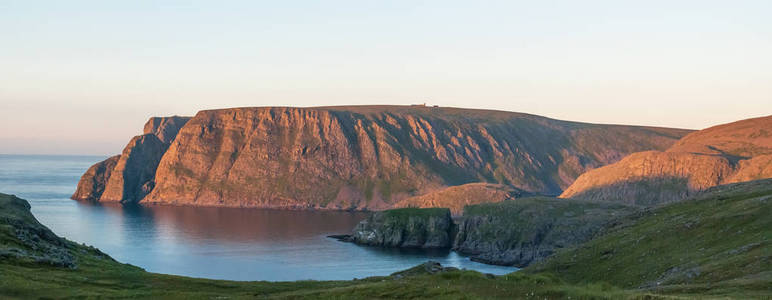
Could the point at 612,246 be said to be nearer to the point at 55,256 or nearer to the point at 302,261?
the point at 55,256

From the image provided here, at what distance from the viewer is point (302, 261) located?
7106 inches

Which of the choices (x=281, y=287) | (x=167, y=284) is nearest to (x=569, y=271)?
(x=281, y=287)

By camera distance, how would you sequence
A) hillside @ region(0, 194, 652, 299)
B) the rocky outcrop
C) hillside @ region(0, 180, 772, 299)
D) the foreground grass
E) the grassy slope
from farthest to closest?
the rocky outcrop
the grassy slope
hillside @ region(0, 180, 772, 299)
hillside @ region(0, 194, 652, 299)
the foreground grass

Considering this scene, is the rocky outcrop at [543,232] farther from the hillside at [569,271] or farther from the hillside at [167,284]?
the hillside at [167,284]

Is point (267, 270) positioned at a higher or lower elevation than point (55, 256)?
lower

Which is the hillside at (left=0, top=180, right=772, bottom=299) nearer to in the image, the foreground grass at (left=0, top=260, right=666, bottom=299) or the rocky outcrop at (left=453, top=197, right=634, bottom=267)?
the foreground grass at (left=0, top=260, right=666, bottom=299)

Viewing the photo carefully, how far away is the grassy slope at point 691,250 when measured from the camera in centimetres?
5468

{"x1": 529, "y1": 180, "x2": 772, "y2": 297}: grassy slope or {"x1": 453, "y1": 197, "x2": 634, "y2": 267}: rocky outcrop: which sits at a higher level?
{"x1": 529, "y1": 180, "x2": 772, "y2": 297}: grassy slope

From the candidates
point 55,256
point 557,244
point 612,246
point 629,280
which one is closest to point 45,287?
point 55,256

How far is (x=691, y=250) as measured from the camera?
74.5 m

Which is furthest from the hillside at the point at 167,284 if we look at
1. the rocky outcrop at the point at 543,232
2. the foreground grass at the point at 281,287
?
the rocky outcrop at the point at 543,232

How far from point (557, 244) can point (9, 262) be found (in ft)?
458

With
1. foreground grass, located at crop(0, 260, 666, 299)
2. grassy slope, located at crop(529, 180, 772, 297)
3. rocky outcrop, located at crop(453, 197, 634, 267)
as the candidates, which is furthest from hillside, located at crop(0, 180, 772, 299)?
rocky outcrop, located at crop(453, 197, 634, 267)

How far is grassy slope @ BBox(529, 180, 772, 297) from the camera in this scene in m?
54.7
